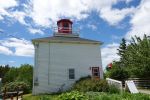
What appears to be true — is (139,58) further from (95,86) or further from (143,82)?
(95,86)

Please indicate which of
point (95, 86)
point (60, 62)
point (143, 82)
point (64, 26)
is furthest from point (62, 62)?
point (143, 82)

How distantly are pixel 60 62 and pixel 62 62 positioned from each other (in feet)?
0.68

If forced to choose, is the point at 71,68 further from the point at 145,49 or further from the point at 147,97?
the point at 147,97

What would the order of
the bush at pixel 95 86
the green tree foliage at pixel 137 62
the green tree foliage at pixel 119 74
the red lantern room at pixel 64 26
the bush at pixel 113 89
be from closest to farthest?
the bush at pixel 113 89 < the bush at pixel 95 86 < the green tree foliage at pixel 137 62 < the red lantern room at pixel 64 26 < the green tree foliage at pixel 119 74

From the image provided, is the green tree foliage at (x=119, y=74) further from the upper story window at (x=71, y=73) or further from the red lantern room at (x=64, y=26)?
the upper story window at (x=71, y=73)

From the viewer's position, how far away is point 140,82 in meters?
30.5

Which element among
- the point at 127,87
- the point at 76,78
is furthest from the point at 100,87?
the point at 76,78

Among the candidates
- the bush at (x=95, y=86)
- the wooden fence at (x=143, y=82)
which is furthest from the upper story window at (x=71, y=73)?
the wooden fence at (x=143, y=82)

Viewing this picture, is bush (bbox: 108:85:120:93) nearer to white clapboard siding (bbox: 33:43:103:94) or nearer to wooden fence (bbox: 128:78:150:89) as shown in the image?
white clapboard siding (bbox: 33:43:103:94)

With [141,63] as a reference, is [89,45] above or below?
above

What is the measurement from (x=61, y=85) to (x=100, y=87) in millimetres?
5767

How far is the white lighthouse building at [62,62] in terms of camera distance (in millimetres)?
25766

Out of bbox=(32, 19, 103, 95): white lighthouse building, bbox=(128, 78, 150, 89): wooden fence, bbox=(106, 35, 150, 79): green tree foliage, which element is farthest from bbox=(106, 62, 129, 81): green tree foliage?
bbox=(32, 19, 103, 95): white lighthouse building

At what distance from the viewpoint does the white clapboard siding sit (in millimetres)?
25781
